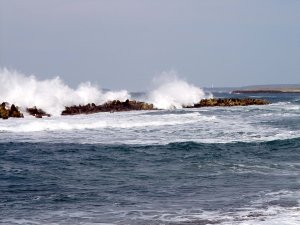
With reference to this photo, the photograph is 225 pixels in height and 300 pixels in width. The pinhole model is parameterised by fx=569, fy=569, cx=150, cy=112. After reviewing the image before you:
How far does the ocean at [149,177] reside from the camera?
10.3 metres

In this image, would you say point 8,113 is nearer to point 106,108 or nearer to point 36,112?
point 36,112

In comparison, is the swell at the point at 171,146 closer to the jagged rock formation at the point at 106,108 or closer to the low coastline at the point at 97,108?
the low coastline at the point at 97,108

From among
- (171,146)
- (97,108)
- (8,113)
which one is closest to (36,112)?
(8,113)

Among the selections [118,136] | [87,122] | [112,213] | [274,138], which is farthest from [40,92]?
[112,213]

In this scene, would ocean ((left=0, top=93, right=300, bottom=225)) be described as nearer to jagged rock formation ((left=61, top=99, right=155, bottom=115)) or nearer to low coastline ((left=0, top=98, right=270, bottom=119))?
low coastline ((left=0, top=98, right=270, bottom=119))

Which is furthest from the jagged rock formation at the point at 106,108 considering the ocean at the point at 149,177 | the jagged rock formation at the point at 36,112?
the ocean at the point at 149,177

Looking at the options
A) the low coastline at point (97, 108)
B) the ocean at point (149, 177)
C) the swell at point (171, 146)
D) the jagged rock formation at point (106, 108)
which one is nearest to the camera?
the ocean at point (149, 177)

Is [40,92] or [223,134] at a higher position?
[40,92]

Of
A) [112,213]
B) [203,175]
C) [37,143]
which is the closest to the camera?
[112,213]

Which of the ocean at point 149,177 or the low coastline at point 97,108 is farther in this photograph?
the low coastline at point 97,108

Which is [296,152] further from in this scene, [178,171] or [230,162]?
[178,171]

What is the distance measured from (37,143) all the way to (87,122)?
28.5ft

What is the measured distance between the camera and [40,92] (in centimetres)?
4222

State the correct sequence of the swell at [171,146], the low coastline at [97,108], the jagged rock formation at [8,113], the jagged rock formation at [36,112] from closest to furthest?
the swell at [171,146] < the jagged rock formation at [8,113] < the low coastline at [97,108] < the jagged rock formation at [36,112]
